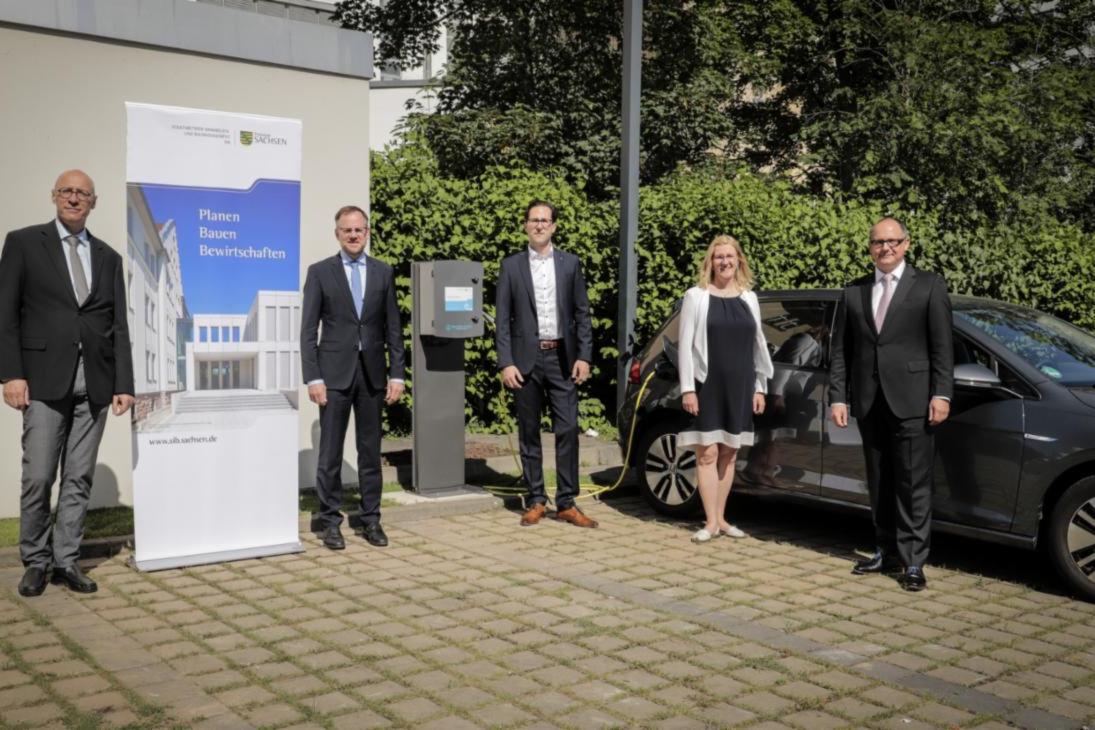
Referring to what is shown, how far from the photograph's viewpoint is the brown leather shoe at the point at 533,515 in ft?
25.7

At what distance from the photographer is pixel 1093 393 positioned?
620 cm

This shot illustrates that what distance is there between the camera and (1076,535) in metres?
5.96

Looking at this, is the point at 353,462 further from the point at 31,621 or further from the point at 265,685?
the point at 265,685

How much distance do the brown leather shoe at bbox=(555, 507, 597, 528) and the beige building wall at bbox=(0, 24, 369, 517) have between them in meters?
2.03

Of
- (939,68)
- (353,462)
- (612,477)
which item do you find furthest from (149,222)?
(939,68)

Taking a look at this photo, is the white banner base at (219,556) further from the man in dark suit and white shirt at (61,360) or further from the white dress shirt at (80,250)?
the white dress shirt at (80,250)

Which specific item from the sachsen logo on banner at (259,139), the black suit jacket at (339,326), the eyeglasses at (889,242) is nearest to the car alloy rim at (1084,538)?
the eyeglasses at (889,242)

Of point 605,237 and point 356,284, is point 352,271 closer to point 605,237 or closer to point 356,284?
point 356,284

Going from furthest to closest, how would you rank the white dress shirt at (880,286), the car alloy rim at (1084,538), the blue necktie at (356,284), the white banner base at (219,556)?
1. the blue necktie at (356,284)
2. the white dress shirt at (880,286)
3. the white banner base at (219,556)
4. the car alloy rim at (1084,538)

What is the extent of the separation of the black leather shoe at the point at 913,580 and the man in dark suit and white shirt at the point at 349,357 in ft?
10.5

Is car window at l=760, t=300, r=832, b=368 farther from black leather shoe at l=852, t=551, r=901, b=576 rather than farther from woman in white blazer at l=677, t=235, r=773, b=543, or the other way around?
black leather shoe at l=852, t=551, r=901, b=576

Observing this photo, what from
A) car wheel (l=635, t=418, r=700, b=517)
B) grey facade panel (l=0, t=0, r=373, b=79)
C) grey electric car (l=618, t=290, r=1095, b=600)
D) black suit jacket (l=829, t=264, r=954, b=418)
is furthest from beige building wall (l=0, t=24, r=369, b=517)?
black suit jacket (l=829, t=264, r=954, b=418)

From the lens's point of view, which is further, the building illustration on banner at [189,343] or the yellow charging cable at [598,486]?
the yellow charging cable at [598,486]

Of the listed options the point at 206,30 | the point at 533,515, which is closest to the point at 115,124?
the point at 206,30
